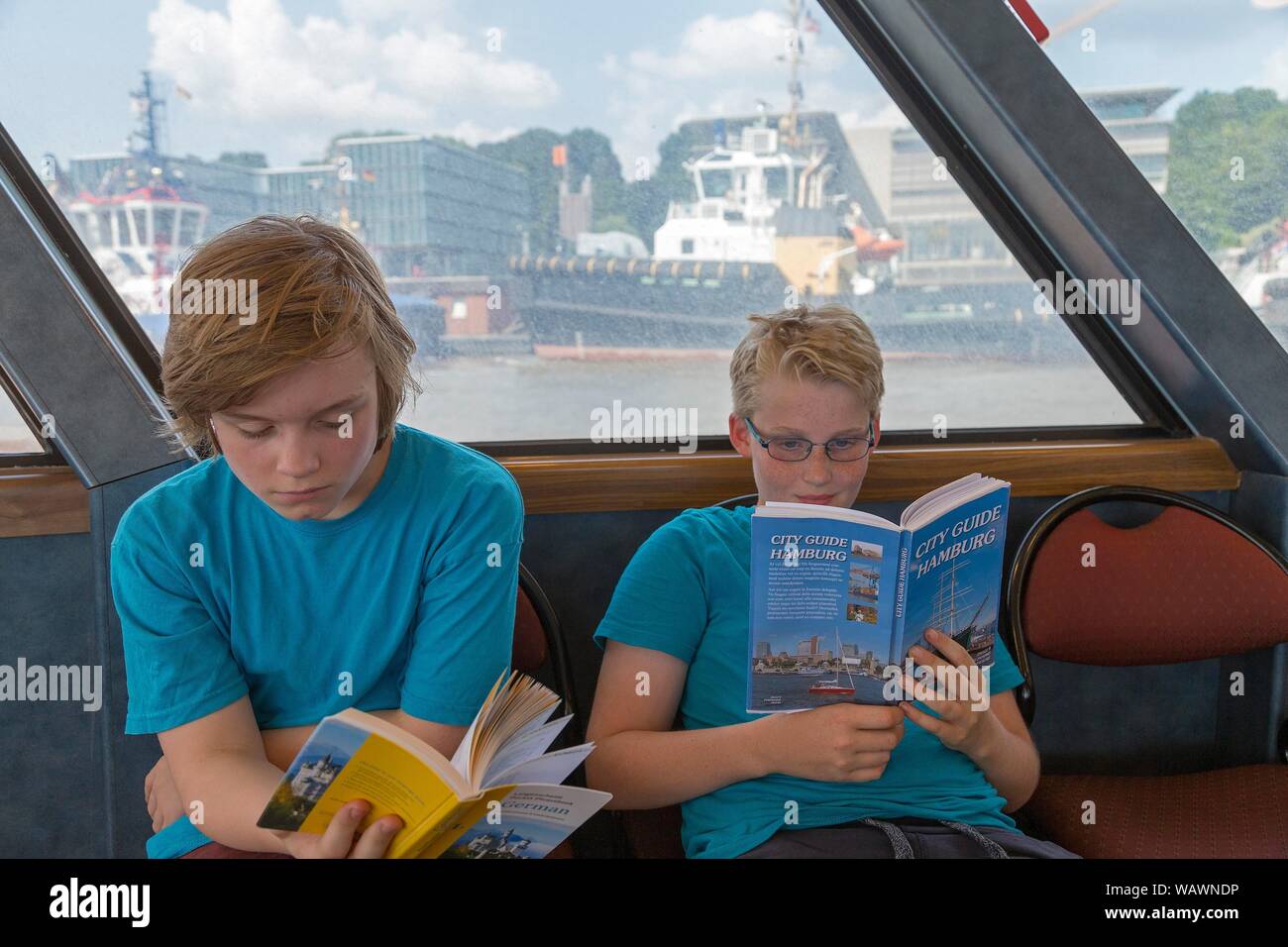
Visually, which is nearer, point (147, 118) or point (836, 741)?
point (836, 741)

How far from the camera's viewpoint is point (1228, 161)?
260 centimetres

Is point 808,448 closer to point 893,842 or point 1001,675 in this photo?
point 1001,675

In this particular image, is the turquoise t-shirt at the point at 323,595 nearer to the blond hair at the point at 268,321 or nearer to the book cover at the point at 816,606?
the blond hair at the point at 268,321

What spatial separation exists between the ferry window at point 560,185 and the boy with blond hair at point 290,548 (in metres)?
0.96

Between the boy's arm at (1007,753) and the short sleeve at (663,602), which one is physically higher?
the short sleeve at (663,602)

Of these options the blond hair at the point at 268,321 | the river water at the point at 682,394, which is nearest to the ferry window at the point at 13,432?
the river water at the point at 682,394

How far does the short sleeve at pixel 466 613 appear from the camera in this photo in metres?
1.43

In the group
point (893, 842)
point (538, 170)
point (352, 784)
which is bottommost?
point (893, 842)

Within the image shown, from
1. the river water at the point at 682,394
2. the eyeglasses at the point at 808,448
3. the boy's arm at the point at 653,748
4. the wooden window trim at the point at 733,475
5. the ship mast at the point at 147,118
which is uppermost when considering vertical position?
the ship mast at the point at 147,118

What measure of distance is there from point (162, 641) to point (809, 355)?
105 centimetres

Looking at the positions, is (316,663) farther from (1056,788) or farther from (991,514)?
(1056,788)

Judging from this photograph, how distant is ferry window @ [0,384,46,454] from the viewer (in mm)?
2246

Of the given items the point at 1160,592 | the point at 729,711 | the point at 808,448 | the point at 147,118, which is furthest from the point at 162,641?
the point at 1160,592

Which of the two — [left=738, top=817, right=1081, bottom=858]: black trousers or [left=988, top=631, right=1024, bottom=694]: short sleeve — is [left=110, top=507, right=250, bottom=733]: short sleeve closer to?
[left=738, top=817, right=1081, bottom=858]: black trousers
